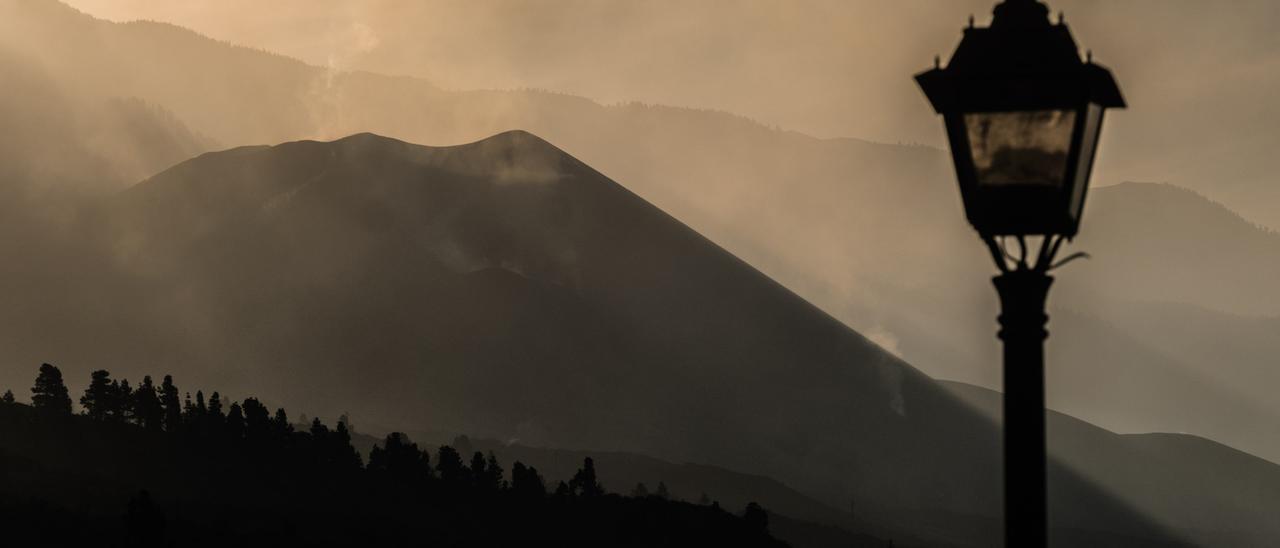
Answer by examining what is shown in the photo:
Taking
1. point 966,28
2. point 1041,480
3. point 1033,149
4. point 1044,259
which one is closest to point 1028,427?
point 1041,480

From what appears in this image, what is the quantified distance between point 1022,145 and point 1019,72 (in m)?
0.53

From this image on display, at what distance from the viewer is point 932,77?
428 inches

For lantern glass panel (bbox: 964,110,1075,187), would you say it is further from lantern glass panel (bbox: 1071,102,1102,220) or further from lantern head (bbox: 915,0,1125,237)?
lantern glass panel (bbox: 1071,102,1102,220)

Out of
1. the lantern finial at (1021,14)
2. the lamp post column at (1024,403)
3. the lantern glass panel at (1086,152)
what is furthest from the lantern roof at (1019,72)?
the lamp post column at (1024,403)

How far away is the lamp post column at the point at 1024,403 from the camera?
10.5m

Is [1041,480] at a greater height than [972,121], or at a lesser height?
lesser

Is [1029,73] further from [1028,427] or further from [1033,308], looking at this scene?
[1028,427]

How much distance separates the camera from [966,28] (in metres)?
11.1

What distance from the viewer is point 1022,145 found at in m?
10.9

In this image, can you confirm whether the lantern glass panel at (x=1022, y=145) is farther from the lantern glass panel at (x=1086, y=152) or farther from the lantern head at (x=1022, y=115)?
the lantern glass panel at (x=1086, y=152)

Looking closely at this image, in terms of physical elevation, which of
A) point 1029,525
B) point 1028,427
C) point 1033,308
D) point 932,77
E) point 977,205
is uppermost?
point 932,77

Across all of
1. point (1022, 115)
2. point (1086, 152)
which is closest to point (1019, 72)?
point (1022, 115)

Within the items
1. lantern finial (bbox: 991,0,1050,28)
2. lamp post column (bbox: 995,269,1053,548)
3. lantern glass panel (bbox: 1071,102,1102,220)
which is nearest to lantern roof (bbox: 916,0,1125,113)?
lantern finial (bbox: 991,0,1050,28)

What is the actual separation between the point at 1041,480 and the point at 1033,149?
7.77 ft
